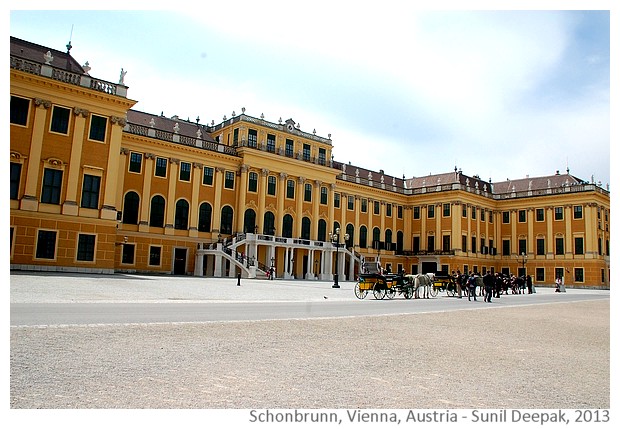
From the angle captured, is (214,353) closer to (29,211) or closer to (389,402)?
(389,402)

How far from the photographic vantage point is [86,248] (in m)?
34.9

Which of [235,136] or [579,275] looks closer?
[235,136]

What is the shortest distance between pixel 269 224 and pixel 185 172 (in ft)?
34.5

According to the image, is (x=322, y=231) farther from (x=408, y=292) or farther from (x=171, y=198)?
(x=408, y=292)

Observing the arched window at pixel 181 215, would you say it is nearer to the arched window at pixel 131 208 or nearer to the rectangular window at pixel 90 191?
the arched window at pixel 131 208

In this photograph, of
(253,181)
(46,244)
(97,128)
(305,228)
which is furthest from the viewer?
(305,228)

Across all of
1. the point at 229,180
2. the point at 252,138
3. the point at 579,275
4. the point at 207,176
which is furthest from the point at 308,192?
the point at 579,275

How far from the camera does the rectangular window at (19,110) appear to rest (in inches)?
1293

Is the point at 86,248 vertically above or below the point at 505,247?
below

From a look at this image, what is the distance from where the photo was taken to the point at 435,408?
529cm

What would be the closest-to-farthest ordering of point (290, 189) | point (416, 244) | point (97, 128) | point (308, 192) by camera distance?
→ 1. point (97, 128)
2. point (290, 189)
3. point (308, 192)
4. point (416, 244)

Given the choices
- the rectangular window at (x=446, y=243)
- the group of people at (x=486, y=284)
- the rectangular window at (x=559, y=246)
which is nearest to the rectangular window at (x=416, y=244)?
the rectangular window at (x=446, y=243)

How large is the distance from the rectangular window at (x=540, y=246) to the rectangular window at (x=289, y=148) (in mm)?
36880

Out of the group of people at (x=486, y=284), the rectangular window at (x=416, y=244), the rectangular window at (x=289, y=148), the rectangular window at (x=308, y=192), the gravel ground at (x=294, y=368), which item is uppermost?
the rectangular window at (x=289, y=148)
